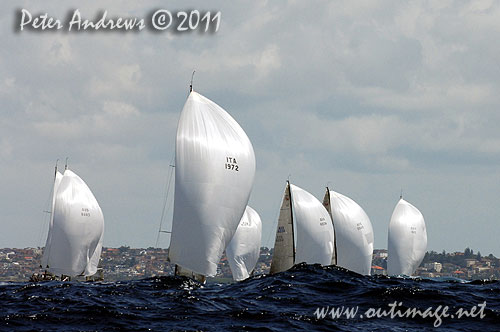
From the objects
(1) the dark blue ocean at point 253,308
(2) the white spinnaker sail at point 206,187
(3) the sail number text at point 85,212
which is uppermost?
(2) the white spinnaker sail at point 206,187

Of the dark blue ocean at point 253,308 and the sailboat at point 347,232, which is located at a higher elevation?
the sailboat at point 347,232

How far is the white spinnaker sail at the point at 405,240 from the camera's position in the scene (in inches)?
3324

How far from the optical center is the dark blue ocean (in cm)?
1945

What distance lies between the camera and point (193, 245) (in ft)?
108

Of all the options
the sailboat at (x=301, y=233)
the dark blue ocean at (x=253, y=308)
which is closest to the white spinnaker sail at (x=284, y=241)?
the sailboat at (x=301, y=233)

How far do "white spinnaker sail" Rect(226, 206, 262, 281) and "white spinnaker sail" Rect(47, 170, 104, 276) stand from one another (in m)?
12.8

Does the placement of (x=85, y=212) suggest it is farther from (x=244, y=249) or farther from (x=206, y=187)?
(x=206, y=187)

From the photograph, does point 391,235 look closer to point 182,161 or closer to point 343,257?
point 343,257

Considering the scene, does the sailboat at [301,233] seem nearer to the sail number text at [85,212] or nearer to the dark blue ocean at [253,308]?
the sail number text at [85,212]

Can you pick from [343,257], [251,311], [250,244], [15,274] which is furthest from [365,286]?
[15,274]

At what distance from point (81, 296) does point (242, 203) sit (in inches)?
459

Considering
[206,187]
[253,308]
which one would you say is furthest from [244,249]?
[253,308]

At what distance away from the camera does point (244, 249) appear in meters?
69.9

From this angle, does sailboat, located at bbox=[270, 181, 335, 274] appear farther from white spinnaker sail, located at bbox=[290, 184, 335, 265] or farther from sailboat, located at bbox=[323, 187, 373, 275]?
sailboat, located at bbox=[323, 187, 373, 275]
